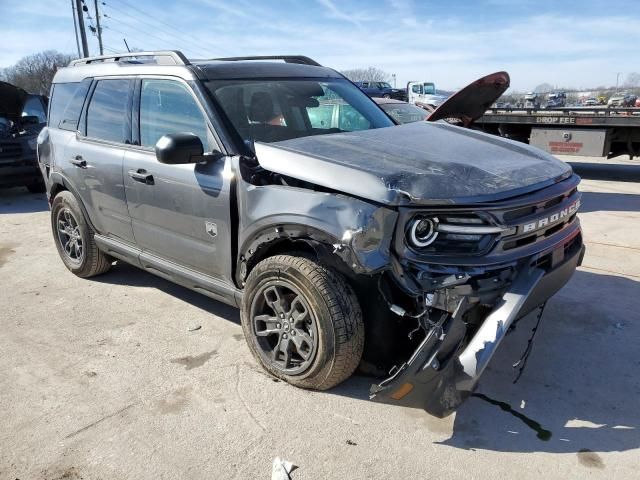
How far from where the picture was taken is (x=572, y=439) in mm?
2723

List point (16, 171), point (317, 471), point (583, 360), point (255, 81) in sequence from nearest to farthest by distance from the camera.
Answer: point (317, 471) → point (583, 360) → point (255, 81) → point (16, 171)

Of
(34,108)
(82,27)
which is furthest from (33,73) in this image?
(34,108)

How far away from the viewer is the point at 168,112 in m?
3.82

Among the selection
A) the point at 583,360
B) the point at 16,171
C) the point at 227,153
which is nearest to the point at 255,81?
the point at 227,153

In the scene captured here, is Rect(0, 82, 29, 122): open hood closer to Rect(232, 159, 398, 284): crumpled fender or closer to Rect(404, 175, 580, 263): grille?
Rect(232, 159, 398, 284): crumpled fender

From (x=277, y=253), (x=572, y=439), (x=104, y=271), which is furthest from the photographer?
(x=104, y=271)

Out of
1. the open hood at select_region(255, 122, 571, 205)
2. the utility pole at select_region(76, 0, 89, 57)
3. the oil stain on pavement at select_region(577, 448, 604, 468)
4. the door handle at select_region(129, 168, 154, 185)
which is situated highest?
the utility pole at select_region(76, 0, 89, 57)

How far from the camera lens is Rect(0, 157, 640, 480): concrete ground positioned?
261 cm

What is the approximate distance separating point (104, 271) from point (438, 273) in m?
3.84

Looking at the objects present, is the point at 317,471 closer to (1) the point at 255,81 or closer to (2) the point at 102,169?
(1) the point at 255,81

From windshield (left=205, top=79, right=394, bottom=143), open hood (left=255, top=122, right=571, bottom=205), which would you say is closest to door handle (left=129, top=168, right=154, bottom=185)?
windshield (left=205, top=79, right=394, bottom=143)

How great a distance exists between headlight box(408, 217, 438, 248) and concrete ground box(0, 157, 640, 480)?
3.43 ft

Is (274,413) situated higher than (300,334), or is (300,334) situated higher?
(300,334)

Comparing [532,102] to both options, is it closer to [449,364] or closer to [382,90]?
[449,364]
